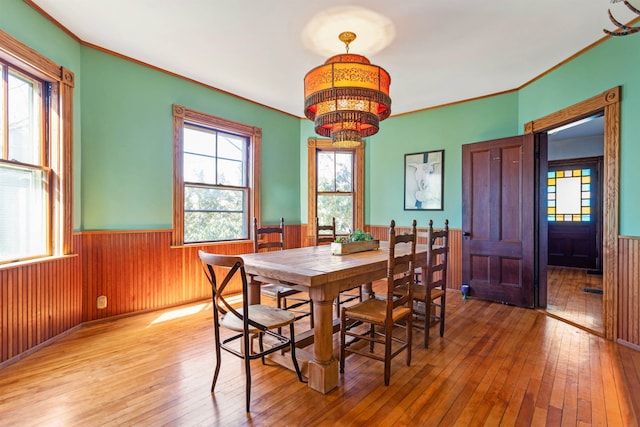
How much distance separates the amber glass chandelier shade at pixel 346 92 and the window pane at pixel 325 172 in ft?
8.78

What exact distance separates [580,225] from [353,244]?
6.17 m

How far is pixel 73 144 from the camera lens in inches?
120

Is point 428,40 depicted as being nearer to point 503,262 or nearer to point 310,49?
point 310,49

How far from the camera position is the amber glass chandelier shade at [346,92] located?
2.47 meters

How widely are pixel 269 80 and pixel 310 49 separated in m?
0.97

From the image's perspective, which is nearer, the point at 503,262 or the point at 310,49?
the point at 310,49

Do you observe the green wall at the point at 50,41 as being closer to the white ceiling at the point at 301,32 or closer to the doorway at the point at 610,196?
the white ceiling at the point at 301,32

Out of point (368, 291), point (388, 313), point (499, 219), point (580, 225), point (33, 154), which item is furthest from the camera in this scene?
point (580, 225)

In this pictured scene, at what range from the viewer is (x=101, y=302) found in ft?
10.8

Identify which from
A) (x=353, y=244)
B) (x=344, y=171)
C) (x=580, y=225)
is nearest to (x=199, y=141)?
(x=344, y=171)

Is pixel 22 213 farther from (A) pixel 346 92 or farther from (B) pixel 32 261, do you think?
(A) pixel 346 92

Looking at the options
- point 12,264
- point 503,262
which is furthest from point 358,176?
point 12,264

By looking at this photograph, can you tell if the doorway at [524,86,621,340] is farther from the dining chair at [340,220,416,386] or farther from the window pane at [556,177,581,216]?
the window pane at [556,177,581,216]

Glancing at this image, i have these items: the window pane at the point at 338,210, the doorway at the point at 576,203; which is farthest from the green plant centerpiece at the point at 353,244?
the doorway at the point at 576,203
